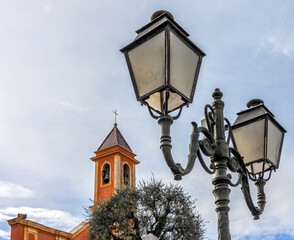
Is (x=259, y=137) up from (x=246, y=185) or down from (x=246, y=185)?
up

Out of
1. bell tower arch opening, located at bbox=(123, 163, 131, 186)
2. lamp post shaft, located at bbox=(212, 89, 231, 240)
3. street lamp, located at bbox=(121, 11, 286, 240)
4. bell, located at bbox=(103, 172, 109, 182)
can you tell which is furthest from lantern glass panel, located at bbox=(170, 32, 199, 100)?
bell, located at bbox=(103, 172, 109, 182)

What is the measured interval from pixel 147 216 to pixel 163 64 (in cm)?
1856

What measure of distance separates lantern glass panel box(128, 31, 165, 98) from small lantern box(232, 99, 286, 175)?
1488mm

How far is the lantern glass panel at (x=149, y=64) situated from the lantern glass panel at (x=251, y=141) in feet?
4.90

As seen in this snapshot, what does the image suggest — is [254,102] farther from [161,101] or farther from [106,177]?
[106,177]

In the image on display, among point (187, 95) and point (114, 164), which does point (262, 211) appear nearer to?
point (187, 95)

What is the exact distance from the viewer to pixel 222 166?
3613 mm

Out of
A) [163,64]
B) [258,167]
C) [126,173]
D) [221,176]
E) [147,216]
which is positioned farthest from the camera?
[126,173]

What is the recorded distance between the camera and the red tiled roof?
2831 centimetres

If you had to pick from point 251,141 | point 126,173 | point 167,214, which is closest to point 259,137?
point 251,141

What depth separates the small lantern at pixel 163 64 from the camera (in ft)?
9.90

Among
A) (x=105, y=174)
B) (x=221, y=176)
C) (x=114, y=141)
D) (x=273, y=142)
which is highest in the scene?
(x=114, y=141)

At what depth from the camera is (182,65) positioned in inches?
123

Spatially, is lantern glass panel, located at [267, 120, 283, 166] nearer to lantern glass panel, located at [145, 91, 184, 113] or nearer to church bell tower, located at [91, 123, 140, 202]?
lantern glass panel, located at [145, 91, 184, 113]
